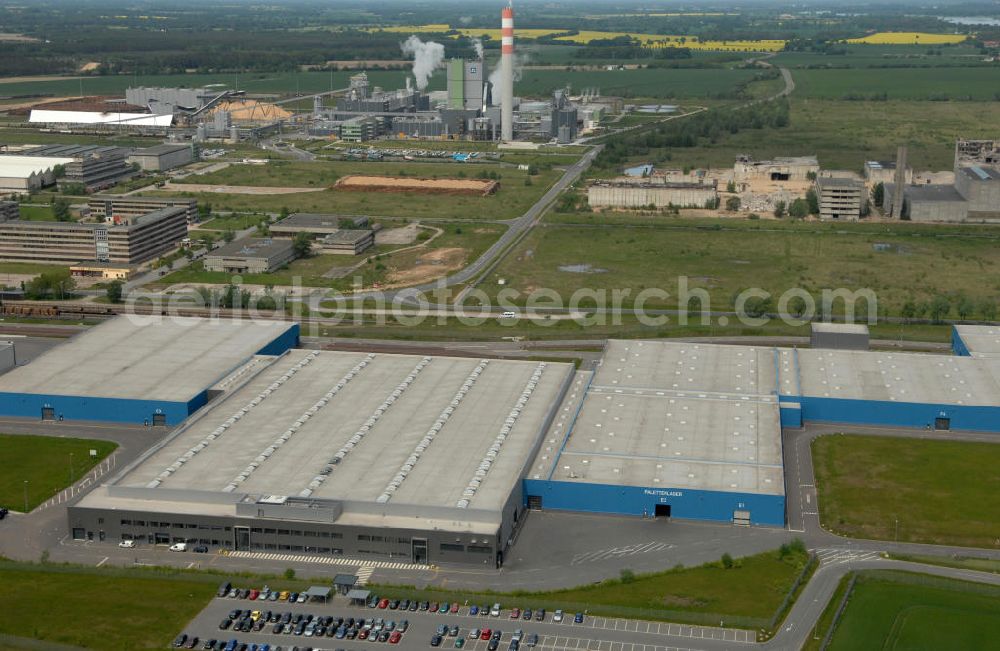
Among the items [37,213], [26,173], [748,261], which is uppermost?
[26,173]

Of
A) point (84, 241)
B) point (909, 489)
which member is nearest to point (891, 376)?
point (909, 489)

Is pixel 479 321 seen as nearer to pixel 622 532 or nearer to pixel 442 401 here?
pixel 442 401

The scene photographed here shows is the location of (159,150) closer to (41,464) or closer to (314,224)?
(314,224)

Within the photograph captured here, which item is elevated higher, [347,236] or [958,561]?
[347,236]

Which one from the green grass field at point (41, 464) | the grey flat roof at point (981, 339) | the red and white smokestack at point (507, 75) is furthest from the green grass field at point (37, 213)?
the grey flat roof at point (981, 339)

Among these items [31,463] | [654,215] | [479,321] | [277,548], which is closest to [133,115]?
[654,215]

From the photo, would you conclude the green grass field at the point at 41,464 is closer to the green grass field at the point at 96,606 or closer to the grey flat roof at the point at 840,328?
the green grass field at the point at 96,606
